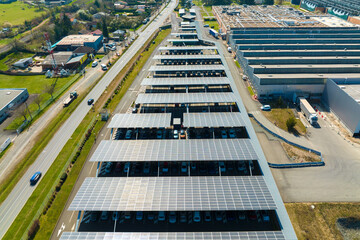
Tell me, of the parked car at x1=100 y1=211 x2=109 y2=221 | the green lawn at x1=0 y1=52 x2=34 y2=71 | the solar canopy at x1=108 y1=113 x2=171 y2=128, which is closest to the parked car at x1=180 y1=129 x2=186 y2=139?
the solar canopy at x1=108 y1=113 x2=171 y2=128

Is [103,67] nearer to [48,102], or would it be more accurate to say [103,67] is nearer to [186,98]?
[48,102]

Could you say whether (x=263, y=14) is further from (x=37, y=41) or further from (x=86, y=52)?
(x=37, y=41)

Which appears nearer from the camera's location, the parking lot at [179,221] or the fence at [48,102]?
the parking lot at [179,221]

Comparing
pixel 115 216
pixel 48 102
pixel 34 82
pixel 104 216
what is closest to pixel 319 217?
pixel 115 216

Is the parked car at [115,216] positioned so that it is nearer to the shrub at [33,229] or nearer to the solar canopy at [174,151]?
the solar canopy at [174,151]

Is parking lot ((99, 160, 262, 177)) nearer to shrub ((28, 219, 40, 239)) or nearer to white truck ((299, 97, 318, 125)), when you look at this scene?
shrub ((28, 219, 40, 239))

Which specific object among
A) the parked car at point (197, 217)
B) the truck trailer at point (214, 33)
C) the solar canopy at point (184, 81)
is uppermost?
the truck trailer at point (214, 33)

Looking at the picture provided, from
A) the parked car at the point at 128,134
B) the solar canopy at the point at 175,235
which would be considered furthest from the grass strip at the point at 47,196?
the parked car at the point at 128,134
